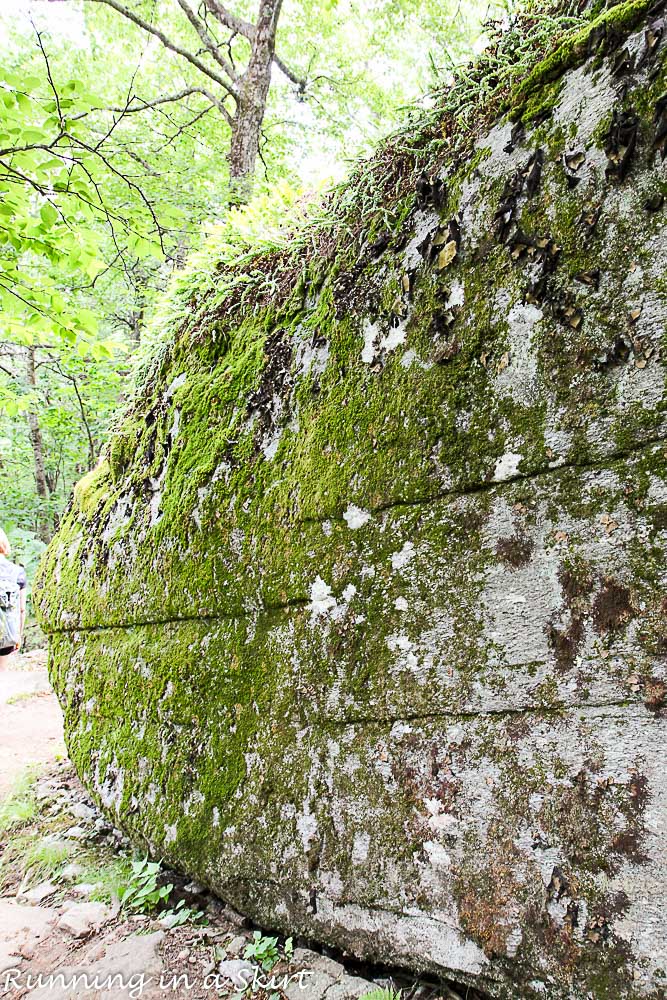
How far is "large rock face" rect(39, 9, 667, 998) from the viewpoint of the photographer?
1669 mm

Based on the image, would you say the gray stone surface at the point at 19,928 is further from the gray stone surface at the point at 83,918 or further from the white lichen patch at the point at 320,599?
the white lichen patch at the point at 320,599

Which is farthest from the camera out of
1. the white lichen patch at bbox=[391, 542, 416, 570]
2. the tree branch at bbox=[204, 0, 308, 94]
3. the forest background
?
the tree branch at bbox=[204, 0, 308, 94]

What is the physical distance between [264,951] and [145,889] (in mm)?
962

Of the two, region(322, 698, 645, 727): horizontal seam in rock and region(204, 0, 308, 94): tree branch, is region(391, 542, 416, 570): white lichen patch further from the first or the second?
region(204, 0, 308, 94): tree branch

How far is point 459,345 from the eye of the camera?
2133mm

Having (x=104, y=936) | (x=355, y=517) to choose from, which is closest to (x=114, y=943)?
(x=104, y=936)

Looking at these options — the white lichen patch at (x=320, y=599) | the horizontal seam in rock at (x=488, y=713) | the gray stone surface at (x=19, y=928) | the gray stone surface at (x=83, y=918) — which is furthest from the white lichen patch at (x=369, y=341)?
the gray stone surface at (x=19, y=928)

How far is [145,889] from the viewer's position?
3.07 m

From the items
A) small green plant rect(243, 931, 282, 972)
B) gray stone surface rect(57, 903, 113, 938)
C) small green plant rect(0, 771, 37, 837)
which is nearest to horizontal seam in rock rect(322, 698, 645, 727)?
small green plant rect(243, 931, 282, 972)

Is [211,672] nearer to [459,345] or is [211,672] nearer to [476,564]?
[476,564]

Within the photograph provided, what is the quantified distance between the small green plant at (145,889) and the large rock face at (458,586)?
0.17 m

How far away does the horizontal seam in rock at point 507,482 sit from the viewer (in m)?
1.68

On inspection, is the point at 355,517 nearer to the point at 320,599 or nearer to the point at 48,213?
the point at 320,599

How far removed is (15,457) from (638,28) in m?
17.2
